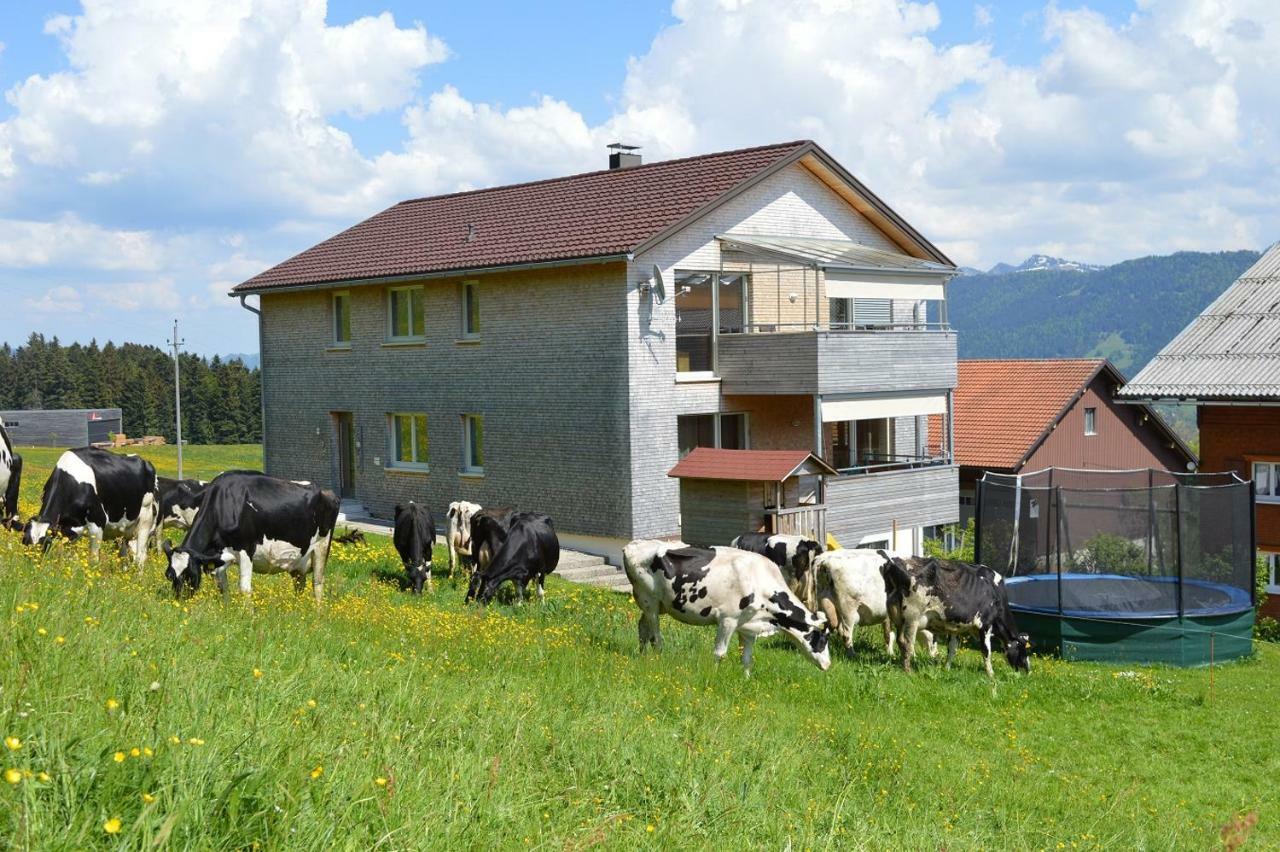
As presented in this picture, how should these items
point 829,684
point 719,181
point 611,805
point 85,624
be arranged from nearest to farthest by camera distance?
point 611,805 < point 85,624 < point 829,684 < point 719,181

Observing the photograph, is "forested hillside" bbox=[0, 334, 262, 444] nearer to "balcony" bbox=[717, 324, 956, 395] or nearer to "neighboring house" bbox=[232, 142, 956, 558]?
"neighboring house" bbox=[232, 142, 956, 558]

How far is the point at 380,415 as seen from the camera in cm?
3300

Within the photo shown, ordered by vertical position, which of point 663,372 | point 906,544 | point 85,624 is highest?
point 663,372

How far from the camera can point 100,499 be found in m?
16.5

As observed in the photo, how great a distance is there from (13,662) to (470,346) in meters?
24.3

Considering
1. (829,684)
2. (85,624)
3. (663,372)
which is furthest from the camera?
(663,372)

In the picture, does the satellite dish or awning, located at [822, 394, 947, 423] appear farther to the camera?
awning, located at [822, 394, 947, 423]

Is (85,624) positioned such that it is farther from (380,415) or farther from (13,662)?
(380,415)

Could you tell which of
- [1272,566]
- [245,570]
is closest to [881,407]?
[1272,566]

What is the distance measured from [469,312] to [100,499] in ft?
49.6

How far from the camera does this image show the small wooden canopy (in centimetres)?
2244

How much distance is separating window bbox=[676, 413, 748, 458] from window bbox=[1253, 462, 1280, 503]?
36.5 ft

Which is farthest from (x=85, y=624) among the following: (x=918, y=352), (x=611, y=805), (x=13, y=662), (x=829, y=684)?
(x=918, y=352)

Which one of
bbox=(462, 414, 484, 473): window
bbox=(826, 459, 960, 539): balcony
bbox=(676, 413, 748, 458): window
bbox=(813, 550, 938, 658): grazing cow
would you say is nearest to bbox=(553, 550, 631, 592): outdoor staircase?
bbox=(676, 413, 748, 458): window
